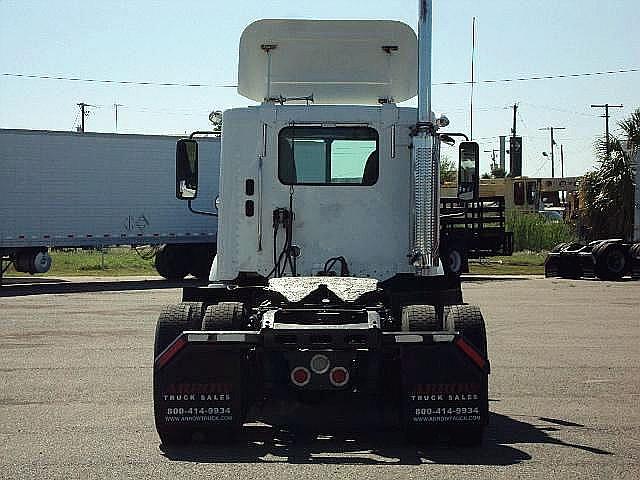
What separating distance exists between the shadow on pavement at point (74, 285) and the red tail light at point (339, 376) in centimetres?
2074

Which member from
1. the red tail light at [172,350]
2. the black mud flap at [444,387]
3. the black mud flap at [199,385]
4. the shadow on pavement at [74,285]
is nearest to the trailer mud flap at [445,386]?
the black mud flap at [444,387]

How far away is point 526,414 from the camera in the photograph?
35.1ft

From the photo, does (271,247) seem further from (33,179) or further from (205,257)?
(205,257)

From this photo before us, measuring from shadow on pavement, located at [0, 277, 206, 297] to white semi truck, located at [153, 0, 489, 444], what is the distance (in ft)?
59.6

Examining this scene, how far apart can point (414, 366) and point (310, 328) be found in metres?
0.82

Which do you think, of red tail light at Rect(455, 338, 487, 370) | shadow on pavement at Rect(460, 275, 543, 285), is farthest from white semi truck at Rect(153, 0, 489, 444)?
shadow on pavement at Rect(460, 275, 543, 285)

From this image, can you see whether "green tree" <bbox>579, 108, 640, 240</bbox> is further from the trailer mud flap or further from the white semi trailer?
the trailer mud flap

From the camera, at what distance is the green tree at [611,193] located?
135ft

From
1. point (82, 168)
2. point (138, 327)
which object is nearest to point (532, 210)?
point (82, 168)

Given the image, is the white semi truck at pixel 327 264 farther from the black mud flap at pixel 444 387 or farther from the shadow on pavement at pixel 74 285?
the shadow on pavement at pixel 74 285

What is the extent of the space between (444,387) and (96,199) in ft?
89.1

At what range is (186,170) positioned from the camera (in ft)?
36.1

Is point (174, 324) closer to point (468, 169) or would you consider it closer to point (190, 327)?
point (190, 327)

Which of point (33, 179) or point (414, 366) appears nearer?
point (414, 366)
